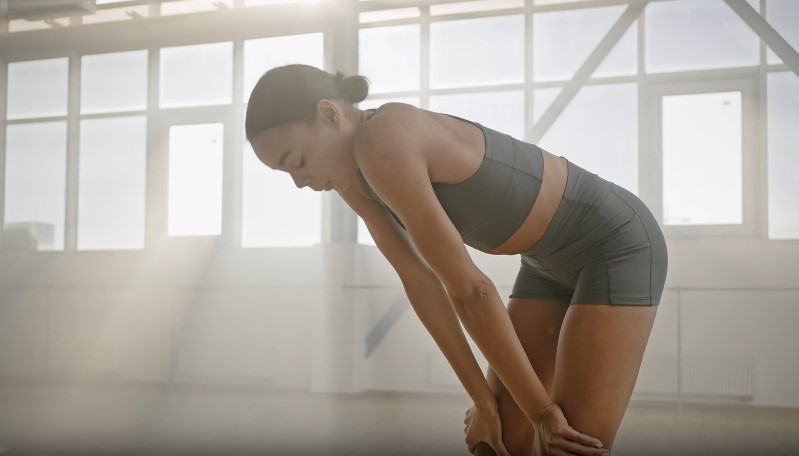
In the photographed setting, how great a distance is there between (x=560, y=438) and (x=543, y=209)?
0.37 metres

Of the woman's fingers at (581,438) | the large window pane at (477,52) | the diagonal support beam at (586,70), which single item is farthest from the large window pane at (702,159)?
the woman's fingers at (581,438)

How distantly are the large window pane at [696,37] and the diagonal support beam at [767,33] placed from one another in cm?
29

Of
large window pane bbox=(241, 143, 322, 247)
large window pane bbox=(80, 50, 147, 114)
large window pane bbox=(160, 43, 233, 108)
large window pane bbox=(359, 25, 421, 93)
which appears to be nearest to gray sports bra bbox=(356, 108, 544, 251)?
large window pane bbox=(241, 143, 322, 247)

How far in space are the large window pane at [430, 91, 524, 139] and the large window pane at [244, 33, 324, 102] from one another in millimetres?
1170

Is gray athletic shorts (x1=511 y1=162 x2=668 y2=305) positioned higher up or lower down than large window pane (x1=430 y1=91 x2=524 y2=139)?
lower down

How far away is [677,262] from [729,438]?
5.94ft

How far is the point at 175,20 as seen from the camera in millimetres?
7551

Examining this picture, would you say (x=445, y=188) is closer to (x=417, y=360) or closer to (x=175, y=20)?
(x=417, y=360)

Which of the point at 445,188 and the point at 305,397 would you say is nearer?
the point at 445,188

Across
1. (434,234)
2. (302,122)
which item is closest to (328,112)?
(302,122)

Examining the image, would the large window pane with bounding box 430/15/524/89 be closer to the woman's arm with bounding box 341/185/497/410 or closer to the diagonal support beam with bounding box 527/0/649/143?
the diagonal support beam with bounding box 527/0/649/143

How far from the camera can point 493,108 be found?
6965mm

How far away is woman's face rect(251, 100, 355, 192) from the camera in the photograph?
134cm

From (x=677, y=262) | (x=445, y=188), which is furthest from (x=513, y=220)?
(x=677, y=262)
